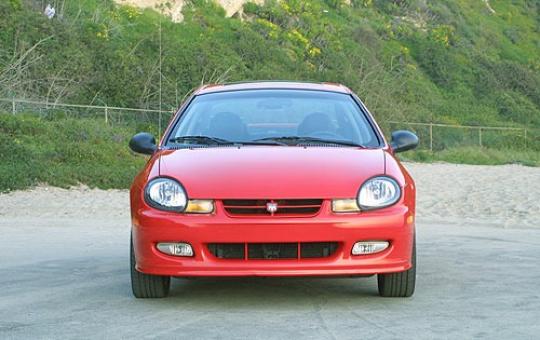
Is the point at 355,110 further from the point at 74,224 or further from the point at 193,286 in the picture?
the point at 74,224

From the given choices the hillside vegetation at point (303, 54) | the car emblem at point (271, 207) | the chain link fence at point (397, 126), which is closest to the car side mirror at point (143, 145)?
the car emblem at point (271, 207)

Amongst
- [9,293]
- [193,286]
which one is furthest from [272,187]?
[9,293]

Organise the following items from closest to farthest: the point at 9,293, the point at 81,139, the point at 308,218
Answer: the point at 308,218
the point at 9,293
the point at 81,139

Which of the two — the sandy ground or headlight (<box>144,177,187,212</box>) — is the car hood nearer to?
headlight (<box>144,177,187,212</box>)

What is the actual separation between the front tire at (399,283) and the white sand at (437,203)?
682 cm

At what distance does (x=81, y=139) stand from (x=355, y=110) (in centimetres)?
1910

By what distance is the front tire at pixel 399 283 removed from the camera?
773cm

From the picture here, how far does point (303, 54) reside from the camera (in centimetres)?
5512

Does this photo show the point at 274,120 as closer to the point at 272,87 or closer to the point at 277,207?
the point at 272,87

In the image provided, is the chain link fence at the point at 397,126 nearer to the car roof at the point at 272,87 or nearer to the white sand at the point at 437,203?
the white sand at the point at 437,203

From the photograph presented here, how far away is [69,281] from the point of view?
29.5 feet

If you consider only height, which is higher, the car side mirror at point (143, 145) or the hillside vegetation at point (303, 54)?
the car side mirror at point (143, 145)

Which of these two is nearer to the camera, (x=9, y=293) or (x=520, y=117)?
(x=9, y=293)

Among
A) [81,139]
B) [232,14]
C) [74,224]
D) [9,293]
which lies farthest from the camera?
[232,14]
